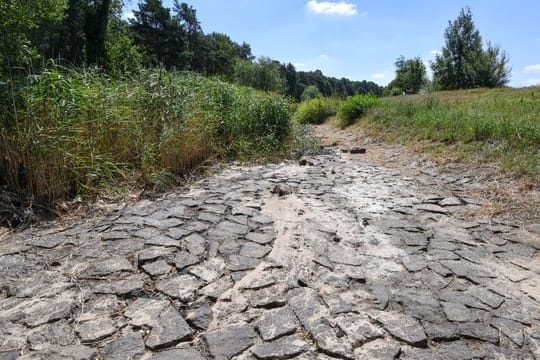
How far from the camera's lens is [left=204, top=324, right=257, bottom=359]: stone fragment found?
1.50m

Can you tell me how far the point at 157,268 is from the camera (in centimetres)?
216

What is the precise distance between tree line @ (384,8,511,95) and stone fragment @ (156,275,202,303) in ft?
93.0

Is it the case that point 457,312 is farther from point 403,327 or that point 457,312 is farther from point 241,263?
point 241,263

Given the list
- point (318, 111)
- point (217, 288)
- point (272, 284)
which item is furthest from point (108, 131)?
point (318, 111)

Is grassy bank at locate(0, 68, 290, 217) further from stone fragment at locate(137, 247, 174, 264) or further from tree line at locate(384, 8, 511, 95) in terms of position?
tree line at locate(384, 8, 511, 95)

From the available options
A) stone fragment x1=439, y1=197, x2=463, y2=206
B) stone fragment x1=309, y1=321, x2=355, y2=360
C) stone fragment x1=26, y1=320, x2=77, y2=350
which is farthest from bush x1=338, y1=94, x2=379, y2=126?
stone fragment x1=26, y1=320, x2=77, y2=350

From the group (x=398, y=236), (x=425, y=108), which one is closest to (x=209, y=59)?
(x=425, y=108)

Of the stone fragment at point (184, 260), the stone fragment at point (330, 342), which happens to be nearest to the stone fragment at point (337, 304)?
the stone fragment at point (330, 342)

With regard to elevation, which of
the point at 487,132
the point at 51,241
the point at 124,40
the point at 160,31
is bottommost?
the point at 51,241

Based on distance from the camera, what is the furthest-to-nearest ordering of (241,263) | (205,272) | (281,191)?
(281,191), (241,263), (205,272)

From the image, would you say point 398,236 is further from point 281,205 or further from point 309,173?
point 309,173

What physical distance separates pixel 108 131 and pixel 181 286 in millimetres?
2473

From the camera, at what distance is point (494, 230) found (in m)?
2.81

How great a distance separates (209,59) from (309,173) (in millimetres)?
32787
